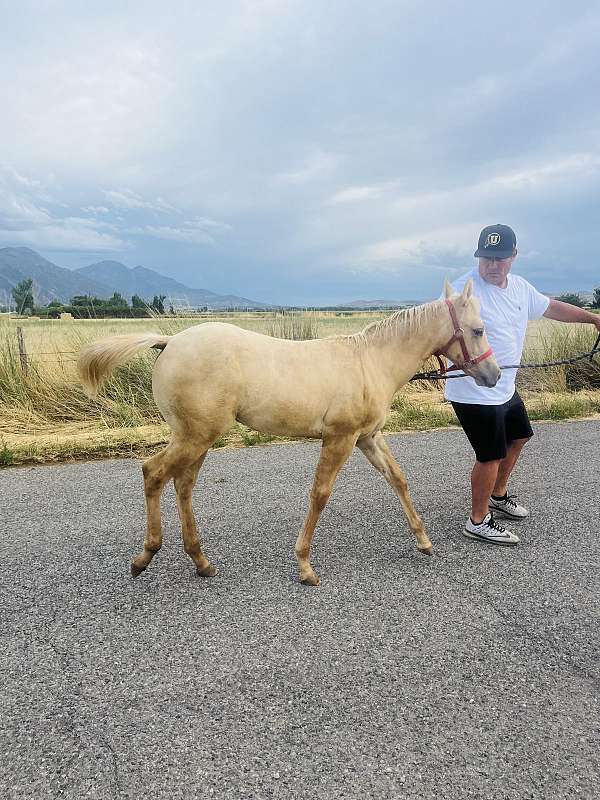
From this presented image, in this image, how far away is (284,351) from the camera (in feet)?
10.7

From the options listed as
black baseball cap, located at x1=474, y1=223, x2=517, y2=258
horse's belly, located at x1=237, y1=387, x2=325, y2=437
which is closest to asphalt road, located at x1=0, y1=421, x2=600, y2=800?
horse's belly, located at x1=237, y1=387, x2=325, y2=437

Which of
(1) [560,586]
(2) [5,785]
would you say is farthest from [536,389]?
(2) [5,785]

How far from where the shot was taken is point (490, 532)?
391cm

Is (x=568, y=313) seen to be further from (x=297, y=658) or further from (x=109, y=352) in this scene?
(x=109, y=352)

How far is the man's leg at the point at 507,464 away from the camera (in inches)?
166

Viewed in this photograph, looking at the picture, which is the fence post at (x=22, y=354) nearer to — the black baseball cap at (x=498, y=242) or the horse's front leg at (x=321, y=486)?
the horse's front leg at (x=321, y=486)

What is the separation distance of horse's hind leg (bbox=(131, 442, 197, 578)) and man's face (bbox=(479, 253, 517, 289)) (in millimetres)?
2465

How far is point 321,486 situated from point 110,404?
5835mm

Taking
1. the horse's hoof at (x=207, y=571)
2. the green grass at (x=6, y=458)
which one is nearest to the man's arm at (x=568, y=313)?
the horse's hoof at (x=207, y=571)

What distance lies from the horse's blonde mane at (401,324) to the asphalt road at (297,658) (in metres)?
1.55

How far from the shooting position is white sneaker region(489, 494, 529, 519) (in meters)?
4.39

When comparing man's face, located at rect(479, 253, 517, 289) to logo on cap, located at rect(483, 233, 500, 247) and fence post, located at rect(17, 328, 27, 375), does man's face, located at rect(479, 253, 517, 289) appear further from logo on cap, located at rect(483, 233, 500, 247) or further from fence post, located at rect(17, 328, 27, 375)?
fence post, located at rect(17, 328, 27, 375)

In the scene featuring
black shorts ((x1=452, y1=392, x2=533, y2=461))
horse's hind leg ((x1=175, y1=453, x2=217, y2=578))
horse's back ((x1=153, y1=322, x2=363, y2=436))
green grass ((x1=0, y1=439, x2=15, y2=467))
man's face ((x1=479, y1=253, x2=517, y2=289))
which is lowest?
green grass ((x1=0, y1=439, x2=15, y2=467))

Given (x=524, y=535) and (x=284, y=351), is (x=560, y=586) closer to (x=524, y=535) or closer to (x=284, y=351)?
(x=524, y=535)
